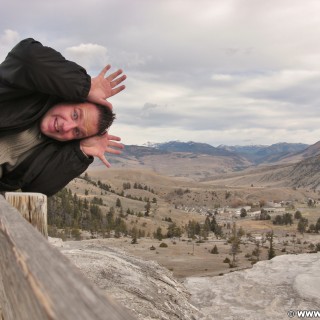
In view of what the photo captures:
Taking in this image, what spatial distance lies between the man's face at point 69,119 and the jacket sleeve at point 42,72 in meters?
0.22

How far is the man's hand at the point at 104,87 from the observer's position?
3963 millimetres

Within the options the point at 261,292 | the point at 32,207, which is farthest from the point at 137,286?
the point at 261,292

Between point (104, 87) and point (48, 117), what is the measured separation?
0.59 metres

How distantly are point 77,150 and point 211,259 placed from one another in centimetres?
3357

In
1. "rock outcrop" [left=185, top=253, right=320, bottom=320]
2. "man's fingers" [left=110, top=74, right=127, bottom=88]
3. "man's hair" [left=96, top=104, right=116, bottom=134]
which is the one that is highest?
"man's fingers" [left=110, top=74, right=127, bottom=88]

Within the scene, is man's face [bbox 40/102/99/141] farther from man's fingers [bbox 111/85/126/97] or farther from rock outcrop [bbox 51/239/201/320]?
rock outcrop [bbox 51/239/201/320]

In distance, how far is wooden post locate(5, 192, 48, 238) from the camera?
307 centimetres

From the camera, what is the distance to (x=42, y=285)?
1188 mm

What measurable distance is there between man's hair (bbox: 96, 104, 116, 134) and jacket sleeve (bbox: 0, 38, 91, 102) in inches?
13.2

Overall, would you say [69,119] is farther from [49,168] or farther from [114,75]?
[114,75]

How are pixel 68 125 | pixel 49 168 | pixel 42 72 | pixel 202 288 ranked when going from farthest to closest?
pixel 202 288 < pixel 49 168 < pixel 68 125 < pixel 42 72

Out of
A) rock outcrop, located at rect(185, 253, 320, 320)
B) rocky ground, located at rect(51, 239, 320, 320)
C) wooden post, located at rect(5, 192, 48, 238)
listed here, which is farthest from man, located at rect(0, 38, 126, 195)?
rock outcrop, located at rect(185, 253, 320, 320)

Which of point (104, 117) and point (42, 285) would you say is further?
point (104, 117)

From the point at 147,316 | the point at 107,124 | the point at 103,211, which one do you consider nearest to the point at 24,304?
the point at 107,124
